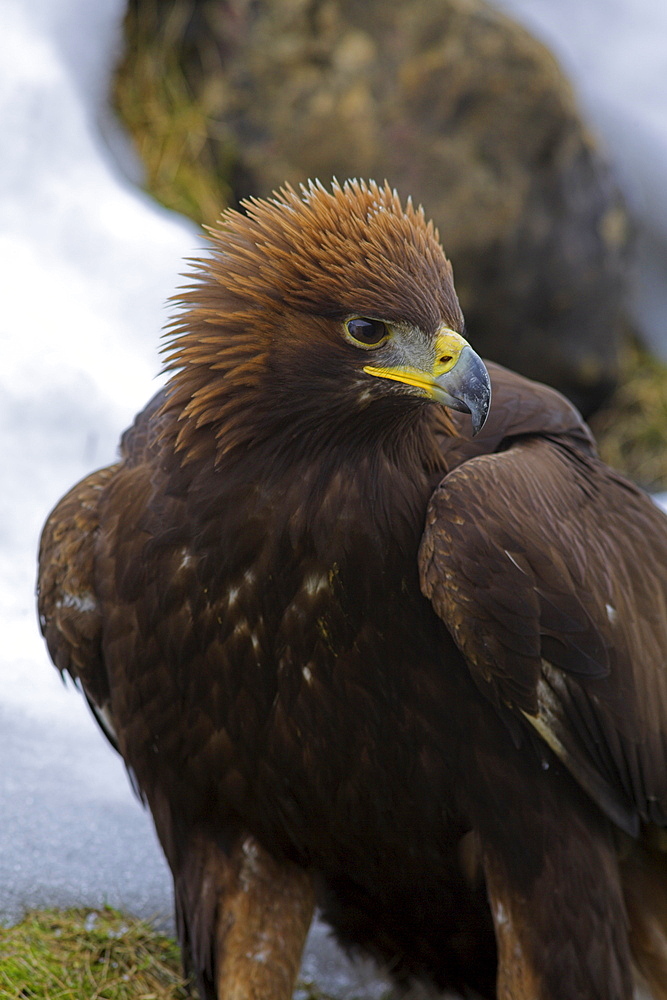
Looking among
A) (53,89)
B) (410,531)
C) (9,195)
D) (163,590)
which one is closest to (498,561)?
(410,531)

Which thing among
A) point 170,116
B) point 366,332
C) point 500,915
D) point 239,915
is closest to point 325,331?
point 366,332

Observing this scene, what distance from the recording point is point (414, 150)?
26.0 feet

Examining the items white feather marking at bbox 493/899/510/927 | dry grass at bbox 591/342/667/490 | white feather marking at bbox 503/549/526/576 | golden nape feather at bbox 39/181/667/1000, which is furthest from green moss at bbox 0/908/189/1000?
dry grass at bbox 591/342/667/490

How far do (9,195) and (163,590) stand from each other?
358 cm

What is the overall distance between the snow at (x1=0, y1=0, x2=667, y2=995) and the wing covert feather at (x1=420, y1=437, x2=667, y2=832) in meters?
1.44

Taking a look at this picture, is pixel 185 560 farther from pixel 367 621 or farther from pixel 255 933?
pixel 255 933

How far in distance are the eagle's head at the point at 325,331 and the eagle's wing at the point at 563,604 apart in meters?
0.33

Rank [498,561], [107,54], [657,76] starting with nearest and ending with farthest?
[498,561], [107,54], [657,76]

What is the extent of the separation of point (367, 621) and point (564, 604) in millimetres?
514

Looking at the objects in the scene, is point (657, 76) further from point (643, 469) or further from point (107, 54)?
point (107, 54)

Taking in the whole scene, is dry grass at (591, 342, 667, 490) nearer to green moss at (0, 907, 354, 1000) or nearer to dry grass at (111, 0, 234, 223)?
dry grass at (111, 0, 234, 223)

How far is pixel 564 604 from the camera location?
3.28 m

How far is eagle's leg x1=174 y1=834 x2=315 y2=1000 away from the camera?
3803 mm

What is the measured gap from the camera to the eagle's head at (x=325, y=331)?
3035 mm
